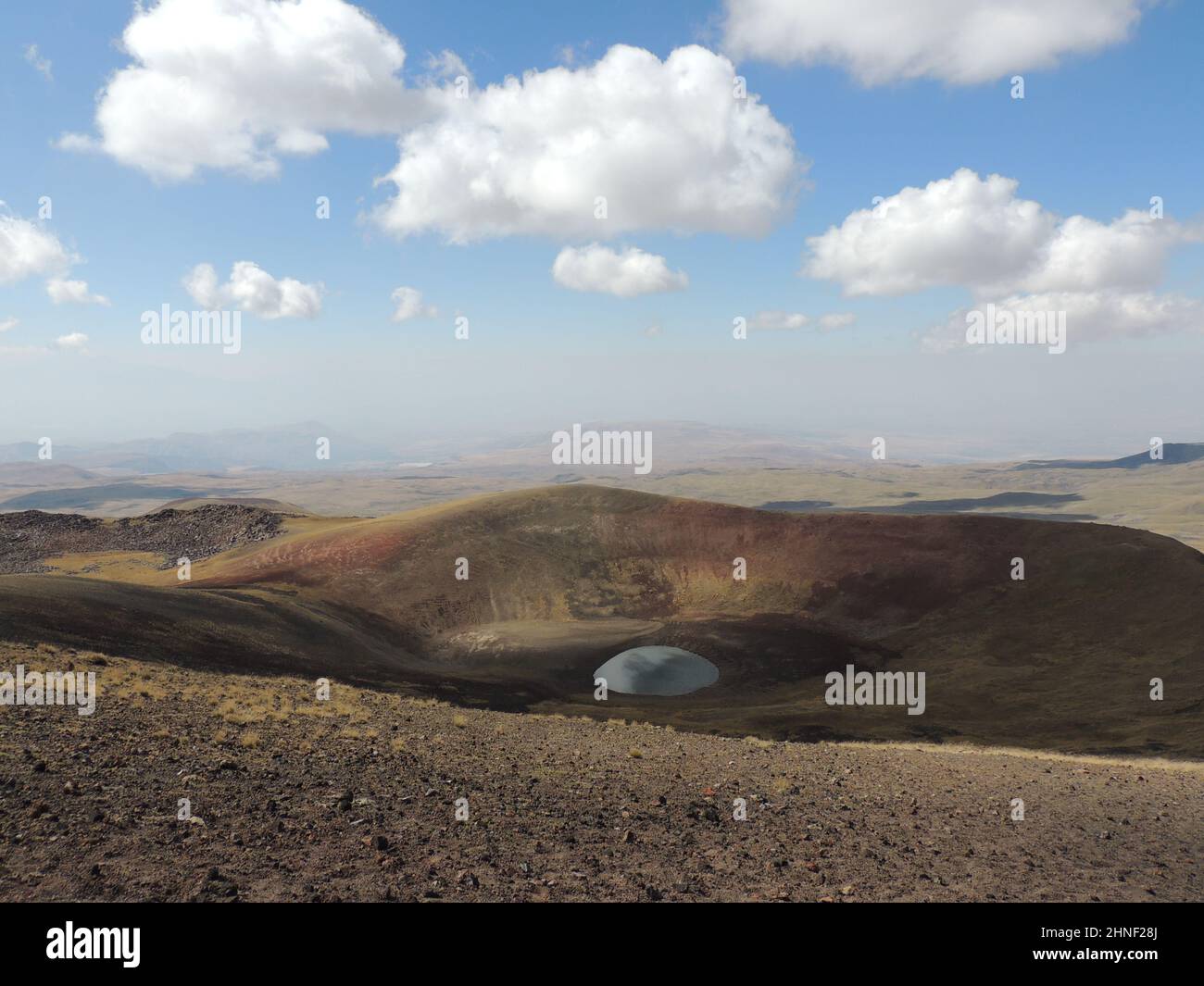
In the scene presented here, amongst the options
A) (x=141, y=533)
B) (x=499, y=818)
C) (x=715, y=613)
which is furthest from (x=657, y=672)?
(x=141, y=533)

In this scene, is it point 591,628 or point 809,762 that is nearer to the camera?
point 809,762

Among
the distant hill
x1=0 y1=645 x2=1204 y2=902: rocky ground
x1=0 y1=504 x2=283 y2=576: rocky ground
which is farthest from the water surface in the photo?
x1=0 y1=504 x2=283 y2=576: rocky ground

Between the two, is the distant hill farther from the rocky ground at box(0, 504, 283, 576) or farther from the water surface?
the rocky ground at box(0, 504, 283, 576)

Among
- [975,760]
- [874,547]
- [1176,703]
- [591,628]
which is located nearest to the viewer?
[975,760]

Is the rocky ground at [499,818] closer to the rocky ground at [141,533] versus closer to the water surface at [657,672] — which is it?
the water surface at [657,672]

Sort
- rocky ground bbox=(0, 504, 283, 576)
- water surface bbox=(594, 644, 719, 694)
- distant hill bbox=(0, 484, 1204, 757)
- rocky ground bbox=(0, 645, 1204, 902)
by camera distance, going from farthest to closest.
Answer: rocky ground bbox=(0, 504, 283, 576) < water surface bbox=(594, 644, 719, 694) < distant hill bbox=(0, 484, 1204, 757) < rocky ground bbox=(0, 645, 1204, 902)
